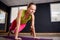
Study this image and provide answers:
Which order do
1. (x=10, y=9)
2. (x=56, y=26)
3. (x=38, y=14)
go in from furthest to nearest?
(x=10, y=9) < (x=38, y=14) < (x=56, y=26)

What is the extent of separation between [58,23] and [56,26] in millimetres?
114

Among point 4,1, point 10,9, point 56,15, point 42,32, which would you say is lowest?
point 42,32

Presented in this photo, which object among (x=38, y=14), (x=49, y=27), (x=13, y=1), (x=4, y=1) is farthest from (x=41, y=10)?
(x=4, y=1)

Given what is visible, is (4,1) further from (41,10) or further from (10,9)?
(41,10)

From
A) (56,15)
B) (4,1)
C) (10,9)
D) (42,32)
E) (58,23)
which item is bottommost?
(42,32)

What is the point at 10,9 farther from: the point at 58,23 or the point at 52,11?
the point at 58,23

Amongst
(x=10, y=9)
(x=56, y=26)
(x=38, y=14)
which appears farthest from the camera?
(x=10, y=9)

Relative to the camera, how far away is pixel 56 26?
3.39 m

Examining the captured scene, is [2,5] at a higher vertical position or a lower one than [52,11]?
higher

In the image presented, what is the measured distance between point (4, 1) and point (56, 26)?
6.33ft

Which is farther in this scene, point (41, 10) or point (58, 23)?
point (41, 10)

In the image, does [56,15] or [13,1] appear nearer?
[56,15]

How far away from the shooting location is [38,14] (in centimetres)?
362

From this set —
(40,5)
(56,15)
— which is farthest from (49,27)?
(40,5)
